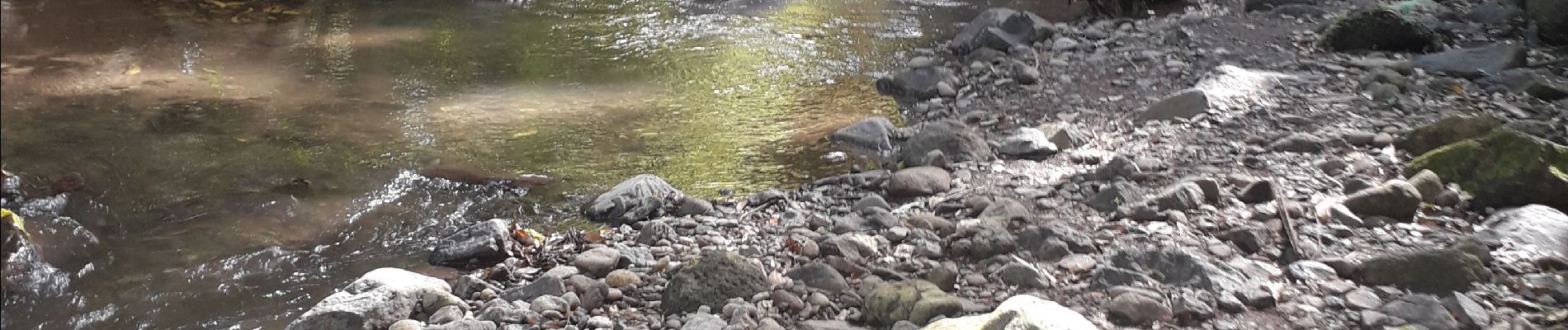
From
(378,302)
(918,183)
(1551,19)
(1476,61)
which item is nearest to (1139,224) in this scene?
(918,183)

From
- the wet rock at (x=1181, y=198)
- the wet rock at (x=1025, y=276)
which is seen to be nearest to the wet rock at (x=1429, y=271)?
the wet rock at (x=1181, y=198)

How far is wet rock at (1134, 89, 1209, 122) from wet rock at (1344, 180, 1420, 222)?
1.30 meters

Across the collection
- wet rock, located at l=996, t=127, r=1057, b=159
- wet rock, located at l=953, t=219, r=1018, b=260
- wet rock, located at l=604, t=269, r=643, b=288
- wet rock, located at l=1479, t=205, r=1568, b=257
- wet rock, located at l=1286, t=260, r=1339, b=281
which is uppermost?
wet rock, located at l=1479, t=205, r=1568, b=257

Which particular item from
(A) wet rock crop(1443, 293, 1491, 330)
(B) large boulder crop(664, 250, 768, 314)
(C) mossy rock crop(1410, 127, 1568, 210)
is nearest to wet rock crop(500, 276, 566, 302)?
(B) large boulder crop(664, 250, 768, 314)

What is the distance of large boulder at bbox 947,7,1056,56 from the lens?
673 cm

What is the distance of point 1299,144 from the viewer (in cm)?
397

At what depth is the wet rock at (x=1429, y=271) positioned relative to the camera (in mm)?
2688

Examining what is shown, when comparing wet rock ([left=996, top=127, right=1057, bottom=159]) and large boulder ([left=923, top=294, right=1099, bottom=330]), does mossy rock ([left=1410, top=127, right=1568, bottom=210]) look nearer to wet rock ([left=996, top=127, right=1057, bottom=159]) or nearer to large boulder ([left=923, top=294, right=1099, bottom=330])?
wet rock ([left=996, top=127, right=1057, bottom=159])

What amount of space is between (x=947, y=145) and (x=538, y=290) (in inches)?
79.8

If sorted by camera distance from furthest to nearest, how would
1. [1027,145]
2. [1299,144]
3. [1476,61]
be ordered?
1. [1476,61]
2. [1027,145]
3. [1299,144]

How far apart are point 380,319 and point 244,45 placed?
506cm

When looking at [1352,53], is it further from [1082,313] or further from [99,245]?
[99,245]

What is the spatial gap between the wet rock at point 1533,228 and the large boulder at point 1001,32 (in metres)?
3.71

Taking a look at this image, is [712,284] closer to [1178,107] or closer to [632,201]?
[632,201]
